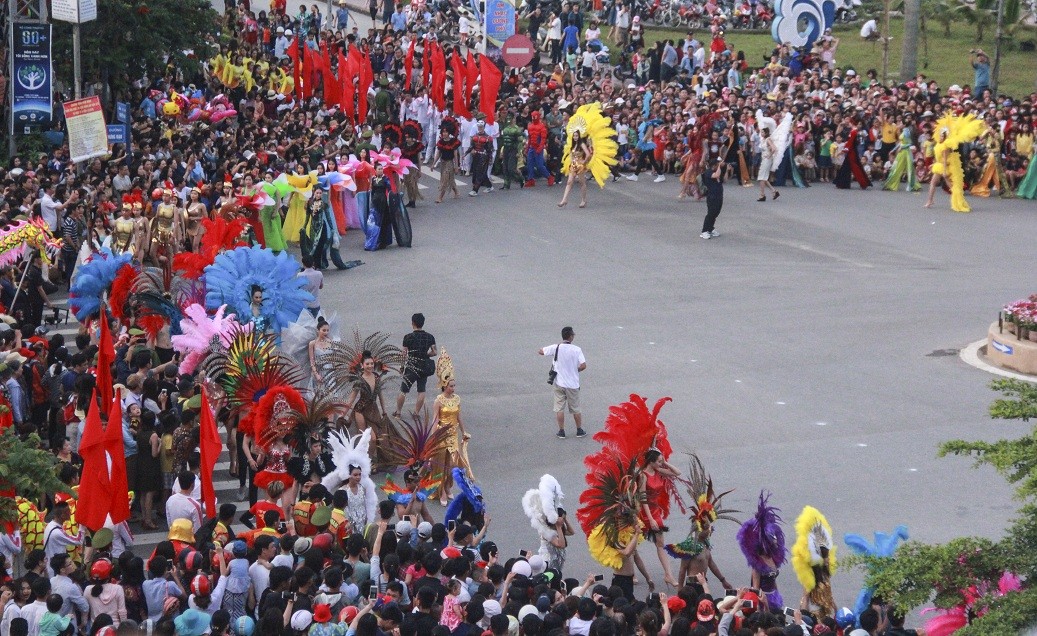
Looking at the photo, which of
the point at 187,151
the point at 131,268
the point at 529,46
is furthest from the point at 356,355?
the point at 529,46

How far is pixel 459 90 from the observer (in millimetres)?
28344

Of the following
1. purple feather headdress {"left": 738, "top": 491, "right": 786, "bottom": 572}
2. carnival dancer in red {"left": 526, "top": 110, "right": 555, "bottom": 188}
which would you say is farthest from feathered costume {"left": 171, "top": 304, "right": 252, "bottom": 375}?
carnival dancer in red {"left": 526, "top": 110, "right": 555, "bottom": 188}

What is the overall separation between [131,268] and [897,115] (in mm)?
17003

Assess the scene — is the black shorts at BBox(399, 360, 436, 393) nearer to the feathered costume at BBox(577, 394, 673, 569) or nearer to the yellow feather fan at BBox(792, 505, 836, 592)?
the feathered costume at BBox(577, 394, 673, 569)

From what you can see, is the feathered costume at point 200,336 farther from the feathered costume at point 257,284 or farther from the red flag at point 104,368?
the red flag at point 104,368

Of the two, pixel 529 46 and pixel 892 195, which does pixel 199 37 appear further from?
pixel 892 195

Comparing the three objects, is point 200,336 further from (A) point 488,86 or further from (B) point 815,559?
(A) point 488,86

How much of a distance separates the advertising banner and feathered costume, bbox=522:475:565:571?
37.2 ft

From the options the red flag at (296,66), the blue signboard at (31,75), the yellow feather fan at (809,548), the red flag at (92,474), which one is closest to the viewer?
the yellow feather fan at (809,548)

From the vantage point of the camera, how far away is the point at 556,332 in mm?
19734

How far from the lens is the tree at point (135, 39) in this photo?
26516 millimetres

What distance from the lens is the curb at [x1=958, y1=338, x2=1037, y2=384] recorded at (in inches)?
713

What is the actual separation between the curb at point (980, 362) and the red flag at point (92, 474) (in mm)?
10626

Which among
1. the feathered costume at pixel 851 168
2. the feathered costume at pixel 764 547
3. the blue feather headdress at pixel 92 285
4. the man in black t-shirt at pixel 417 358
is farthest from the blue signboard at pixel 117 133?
the feathered costume at pixel 764 547
